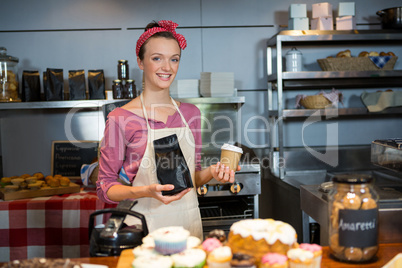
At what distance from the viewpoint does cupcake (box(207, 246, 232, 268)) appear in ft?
3.08

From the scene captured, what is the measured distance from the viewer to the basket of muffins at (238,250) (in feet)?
3.06

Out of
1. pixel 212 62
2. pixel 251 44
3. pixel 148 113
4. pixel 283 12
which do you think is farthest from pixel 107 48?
pixel 148 113

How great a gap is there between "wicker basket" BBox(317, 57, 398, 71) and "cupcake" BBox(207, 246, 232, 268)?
7.74 feet

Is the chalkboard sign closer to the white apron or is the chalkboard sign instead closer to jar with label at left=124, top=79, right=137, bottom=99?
jar with label at left=124, top=79, right=137, bottom=99

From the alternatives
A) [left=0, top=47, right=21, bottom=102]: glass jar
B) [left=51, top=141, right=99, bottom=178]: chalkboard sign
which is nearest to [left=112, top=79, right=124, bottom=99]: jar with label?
[left=51, top=141, right=99, bottom=178]: chalkboard sign

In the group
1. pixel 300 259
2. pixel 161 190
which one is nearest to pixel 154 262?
pixel 300 259

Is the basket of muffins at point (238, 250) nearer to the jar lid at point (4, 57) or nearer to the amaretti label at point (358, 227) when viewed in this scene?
the amaretti label at point (358, 227)

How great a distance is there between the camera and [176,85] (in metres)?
2.98

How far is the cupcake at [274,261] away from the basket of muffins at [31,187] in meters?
1.93

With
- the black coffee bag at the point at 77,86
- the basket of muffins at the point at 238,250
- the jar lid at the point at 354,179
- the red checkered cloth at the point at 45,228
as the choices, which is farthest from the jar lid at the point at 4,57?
the jar lid at the point at 354,179

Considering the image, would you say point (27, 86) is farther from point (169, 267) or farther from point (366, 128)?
point (366, 128)

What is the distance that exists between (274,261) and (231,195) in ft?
5.75

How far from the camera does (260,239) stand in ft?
3.20

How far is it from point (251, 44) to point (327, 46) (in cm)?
63
